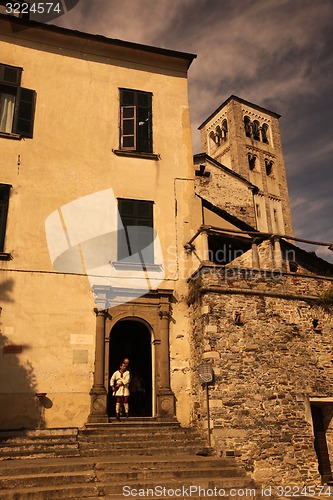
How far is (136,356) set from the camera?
13812 mm

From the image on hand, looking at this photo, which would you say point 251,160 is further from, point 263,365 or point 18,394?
point 18,394

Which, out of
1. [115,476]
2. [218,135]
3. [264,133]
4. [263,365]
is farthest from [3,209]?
[264,133]

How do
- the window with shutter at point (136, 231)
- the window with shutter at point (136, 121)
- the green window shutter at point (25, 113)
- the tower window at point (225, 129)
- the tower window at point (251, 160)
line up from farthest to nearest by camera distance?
the tower window at point (225, 129), the tower window at point (251, 160), the window with shutter at point (136, 121), the green window shutter at point (25, 113), the window with shutter at point (136, 231)

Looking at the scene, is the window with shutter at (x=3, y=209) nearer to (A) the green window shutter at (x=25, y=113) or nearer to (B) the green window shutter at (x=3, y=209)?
(B) the green window shutter at (x=3, y=209)

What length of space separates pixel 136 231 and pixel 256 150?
30.5 m

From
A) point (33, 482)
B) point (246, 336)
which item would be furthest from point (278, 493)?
point (33, 482)

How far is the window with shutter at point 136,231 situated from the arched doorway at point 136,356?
2.13 metres

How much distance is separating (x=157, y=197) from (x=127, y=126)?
8.01ft

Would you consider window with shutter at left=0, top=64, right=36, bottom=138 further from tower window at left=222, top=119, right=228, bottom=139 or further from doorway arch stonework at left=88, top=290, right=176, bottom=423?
tower window at left=222, top=119, right=228, bottom=139

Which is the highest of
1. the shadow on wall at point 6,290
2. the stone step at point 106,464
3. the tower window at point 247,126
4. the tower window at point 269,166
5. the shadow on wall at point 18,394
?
the tower window at point 247,126

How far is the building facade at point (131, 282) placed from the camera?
10.3 meters

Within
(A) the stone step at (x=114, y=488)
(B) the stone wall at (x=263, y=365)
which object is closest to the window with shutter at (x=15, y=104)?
(B) the stone wall at (x=263, y=365)

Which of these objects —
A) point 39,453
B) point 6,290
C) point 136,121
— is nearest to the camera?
point 39,453

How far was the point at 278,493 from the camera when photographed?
958cm
